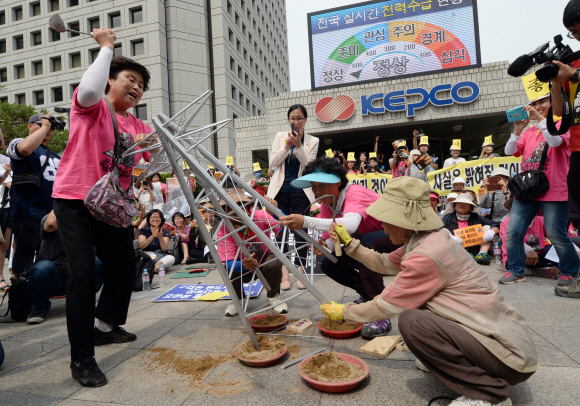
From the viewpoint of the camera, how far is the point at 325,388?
1.85 m

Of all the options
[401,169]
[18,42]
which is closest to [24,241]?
[401,169]

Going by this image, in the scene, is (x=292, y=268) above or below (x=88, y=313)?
above

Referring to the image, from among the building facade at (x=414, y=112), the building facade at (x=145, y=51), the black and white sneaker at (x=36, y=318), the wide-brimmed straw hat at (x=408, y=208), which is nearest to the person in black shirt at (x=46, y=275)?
the black and white sneaker at (x=36, y=318)

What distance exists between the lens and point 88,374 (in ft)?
6.84

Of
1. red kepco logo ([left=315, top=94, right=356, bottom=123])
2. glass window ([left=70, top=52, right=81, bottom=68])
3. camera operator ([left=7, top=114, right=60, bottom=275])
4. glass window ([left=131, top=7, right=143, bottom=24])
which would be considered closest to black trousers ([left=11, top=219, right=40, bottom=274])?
camera operator ([left=7, top=114, right=60, bottom=275])

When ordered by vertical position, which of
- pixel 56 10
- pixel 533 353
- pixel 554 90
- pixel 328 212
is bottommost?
pixel 533 353

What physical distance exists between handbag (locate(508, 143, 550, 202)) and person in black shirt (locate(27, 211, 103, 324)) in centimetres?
478

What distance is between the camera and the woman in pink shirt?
2.10 meters

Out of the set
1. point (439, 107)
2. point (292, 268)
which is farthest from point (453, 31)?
point (292, 268)

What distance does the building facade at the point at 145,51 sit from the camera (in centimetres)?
2683

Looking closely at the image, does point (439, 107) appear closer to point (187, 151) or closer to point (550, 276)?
point (550, 276)

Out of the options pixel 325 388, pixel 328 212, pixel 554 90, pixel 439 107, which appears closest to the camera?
pixel 325 388

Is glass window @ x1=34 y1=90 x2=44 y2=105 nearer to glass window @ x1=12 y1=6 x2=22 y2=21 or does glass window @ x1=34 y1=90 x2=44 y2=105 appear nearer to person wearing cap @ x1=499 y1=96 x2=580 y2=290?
glass window @ x1=12 y1=6 x2=22 y2=21

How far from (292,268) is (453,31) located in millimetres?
17338
